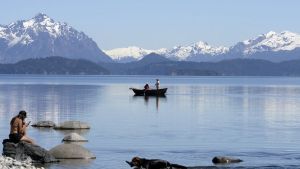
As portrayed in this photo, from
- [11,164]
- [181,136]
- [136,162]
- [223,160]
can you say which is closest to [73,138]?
[181,136]

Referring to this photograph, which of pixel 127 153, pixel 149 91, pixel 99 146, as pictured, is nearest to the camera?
pixel 127 153

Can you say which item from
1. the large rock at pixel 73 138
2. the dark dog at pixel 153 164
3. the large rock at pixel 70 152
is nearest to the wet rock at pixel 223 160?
the dark dog at pixel 153 164

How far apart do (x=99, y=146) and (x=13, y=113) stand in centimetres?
3143

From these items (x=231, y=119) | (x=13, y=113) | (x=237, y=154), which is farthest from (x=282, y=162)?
(x=13, y=113)

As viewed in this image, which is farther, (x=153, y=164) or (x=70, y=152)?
(x=70, y=152)

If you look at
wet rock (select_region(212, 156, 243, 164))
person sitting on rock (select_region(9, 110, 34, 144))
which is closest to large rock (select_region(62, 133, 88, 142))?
person sitting on rock (select_region(9, 110, 34, 144))

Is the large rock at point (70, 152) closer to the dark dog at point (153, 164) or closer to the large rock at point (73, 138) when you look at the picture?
the dark dog at point (153, 164)

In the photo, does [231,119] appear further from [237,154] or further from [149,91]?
[149,91]

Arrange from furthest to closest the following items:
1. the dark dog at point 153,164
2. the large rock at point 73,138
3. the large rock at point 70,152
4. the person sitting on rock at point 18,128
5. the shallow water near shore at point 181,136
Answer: the large rock at point 73,138 < the shallow water near shore at point 181,136 < the large rock at point 70,152 < the person sitting on rock at point 18,128 < the dark dog at point 153,164

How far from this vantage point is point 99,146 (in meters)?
44.4

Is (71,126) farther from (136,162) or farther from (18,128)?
(136,162)

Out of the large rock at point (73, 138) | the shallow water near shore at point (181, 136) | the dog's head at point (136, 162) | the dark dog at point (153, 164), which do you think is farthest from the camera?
the large rock at point (73, 138)

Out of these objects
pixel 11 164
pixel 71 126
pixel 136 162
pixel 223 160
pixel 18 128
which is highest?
pixel 18 128

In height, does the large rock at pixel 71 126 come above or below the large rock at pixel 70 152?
above
